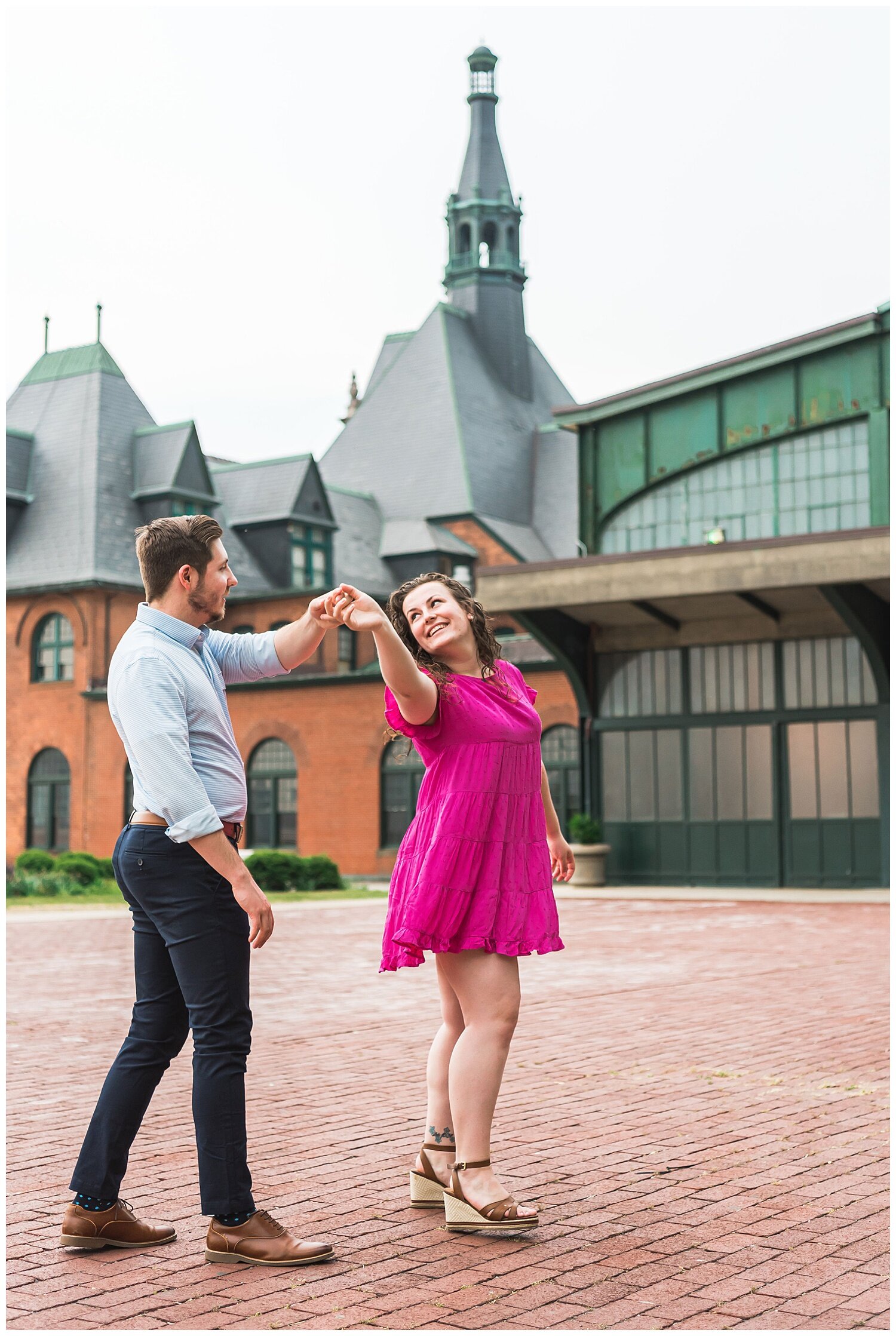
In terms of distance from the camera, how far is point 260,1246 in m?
3.88

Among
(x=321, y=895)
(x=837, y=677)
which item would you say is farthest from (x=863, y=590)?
(x=321, y=895)

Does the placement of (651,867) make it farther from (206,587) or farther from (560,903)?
(206,587)

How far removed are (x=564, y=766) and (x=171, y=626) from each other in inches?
975

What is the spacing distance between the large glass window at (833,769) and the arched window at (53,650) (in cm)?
2064

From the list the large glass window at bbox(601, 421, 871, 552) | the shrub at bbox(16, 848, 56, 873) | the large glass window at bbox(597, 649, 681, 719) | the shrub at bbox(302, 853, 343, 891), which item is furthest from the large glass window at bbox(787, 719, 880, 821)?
the shrub at bbox(16, 848, 56, 873)

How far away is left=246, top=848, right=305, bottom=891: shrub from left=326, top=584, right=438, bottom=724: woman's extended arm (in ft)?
62.4

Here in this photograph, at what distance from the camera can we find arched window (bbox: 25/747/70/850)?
36.4m

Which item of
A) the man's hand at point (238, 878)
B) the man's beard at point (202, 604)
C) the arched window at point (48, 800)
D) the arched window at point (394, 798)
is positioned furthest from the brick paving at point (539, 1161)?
the arched window at point (48, 800)

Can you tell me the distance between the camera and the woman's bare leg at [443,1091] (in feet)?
14.8

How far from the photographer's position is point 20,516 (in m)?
39.2

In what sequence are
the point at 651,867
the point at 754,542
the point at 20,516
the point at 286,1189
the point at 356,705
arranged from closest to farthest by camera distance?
the point at 286,1189 < the point at 754,542 < the point at 651,867 < the point at 356,705 < the point at 20,516

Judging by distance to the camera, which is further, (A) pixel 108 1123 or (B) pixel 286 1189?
(B) pixel 286 1189

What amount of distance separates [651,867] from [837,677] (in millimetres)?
4466

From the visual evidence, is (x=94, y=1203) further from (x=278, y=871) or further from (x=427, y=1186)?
(x=278, y=871)
